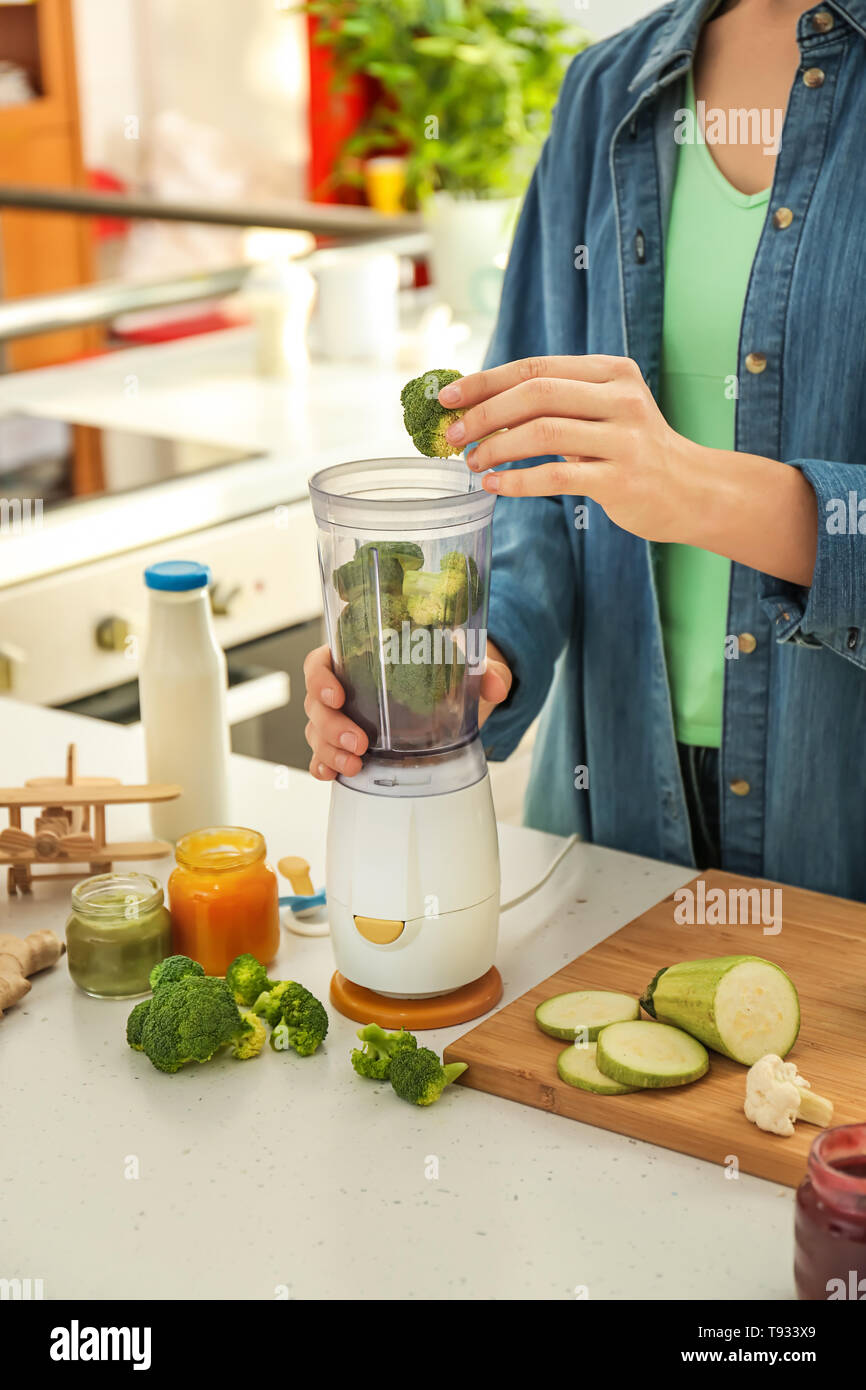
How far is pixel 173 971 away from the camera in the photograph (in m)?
0.98

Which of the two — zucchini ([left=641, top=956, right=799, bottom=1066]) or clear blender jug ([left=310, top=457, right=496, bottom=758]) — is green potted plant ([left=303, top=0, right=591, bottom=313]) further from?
zucchini ([left=641, top=956, right=799, bottom=1066])

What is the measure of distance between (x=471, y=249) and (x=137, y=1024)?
2358 millimetres

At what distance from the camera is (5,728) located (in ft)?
5.00

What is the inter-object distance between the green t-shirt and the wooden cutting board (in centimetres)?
21

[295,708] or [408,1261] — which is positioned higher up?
[408,1261]

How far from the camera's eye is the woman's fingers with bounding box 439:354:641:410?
918 millimetres

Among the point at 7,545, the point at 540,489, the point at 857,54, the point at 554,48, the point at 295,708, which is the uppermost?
the point at 554,48

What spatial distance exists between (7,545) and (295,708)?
520 mm

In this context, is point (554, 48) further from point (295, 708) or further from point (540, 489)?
point (540, 489)

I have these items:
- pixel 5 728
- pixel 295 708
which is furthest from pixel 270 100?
pixel 5 728

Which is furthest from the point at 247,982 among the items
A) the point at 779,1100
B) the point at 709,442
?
the point at 709,442

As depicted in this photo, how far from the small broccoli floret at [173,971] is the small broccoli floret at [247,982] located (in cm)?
3

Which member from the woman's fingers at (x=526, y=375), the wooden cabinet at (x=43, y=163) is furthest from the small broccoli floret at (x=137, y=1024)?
the wooden cabinet at (x=43, y=163)

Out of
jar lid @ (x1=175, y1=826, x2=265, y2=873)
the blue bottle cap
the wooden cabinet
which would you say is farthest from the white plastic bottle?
the wooden cabinet
